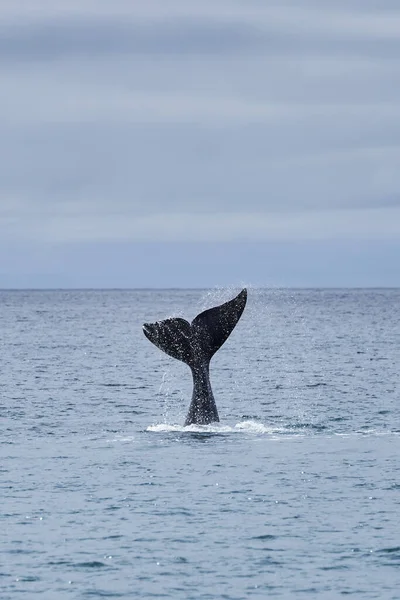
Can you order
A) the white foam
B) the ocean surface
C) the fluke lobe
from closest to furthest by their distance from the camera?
the ocean surface, the fluke lobe, the white foam

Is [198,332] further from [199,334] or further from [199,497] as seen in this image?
[199,497]

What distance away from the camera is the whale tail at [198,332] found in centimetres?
2520

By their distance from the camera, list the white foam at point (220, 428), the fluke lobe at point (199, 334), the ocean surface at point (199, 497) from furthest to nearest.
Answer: the white foam at point (220, 428), the fluke lobe at point (199, 334), the ocean surface at point (199, 497)

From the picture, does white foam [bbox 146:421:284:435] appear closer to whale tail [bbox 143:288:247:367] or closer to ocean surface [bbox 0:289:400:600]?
ocean surface [bbox 0:289:400:600]

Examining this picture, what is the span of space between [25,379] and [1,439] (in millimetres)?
19650

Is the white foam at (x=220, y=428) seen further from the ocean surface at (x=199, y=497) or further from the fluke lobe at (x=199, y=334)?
the fluke lobe at (x=199, y=334)

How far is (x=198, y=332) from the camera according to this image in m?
25.8

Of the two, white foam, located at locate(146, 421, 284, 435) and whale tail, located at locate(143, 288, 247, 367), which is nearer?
whale tail, located at locate(143, 288, 247, 367)

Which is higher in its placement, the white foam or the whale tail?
the whale tail

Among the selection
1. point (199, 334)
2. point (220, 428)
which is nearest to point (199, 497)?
point (199, 334)

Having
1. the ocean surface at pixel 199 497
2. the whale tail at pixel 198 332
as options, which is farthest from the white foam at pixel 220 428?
the whale tail at pixel 198 332

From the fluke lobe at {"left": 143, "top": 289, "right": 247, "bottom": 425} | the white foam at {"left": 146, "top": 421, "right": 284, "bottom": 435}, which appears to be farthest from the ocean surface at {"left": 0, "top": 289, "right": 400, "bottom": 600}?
the fluke lobe at {"left": 143, "top": 289, "right": 247, "bottom": 425}

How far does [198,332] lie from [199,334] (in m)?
0.05

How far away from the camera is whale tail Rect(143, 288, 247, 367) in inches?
992
